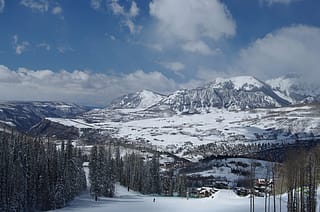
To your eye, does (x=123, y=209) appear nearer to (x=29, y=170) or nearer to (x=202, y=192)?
(x=29, y=170)

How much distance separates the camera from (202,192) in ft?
570

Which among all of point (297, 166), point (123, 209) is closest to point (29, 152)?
point (123, 209)

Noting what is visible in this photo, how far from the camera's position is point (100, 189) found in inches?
5182

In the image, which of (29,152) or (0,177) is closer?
(0,177)

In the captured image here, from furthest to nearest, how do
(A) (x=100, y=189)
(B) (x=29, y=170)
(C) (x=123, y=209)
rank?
(A) (x=100, y=189) → (C) (x=123, y=209) → (B) (x=29, y=170)

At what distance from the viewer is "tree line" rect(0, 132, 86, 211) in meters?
86.0

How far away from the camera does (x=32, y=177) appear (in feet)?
312

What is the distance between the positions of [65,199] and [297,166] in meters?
54.0

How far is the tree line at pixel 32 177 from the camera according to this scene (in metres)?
86.0

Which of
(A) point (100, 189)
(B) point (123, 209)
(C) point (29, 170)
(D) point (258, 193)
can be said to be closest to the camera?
(C) point (29, 170)

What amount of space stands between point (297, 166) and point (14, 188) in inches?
2080

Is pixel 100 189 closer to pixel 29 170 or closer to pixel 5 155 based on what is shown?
pixel 29 170

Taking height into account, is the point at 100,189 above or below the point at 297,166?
below

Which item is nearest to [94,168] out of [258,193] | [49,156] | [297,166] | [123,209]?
[49,156]
